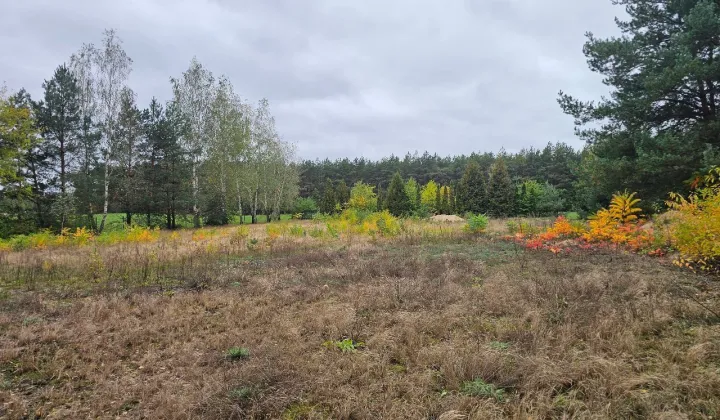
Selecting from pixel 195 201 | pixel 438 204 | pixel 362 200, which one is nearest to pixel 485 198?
pixel 438 204

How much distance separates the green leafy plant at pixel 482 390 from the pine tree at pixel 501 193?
118ft

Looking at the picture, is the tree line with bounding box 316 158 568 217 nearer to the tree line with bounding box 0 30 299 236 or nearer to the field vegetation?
the tree line with bounding box 0 30 299 236

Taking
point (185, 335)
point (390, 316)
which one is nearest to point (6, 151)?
point (185, 335)

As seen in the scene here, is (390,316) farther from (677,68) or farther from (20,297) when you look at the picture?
(677,68)

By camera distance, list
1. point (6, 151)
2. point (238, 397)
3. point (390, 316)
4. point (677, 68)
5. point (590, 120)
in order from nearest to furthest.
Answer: point (238, 397) < point (390, 316) < point (677, 68) < point (590, 120) < point (6, 151)

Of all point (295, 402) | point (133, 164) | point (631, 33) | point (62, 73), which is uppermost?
point (62, 73)

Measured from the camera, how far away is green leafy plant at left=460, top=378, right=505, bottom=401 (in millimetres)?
2949

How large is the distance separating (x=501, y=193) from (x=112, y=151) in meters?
34.2

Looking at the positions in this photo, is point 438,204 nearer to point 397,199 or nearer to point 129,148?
point 397,199

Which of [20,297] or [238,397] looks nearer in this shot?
[238,397]

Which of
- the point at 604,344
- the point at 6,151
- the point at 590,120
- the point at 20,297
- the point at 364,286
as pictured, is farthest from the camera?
the point at 6,151

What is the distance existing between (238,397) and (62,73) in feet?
78.1

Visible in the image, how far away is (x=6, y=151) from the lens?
16.0m

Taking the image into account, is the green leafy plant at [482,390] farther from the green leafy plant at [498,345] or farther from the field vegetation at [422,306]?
the green leafy plant at [498,345]
